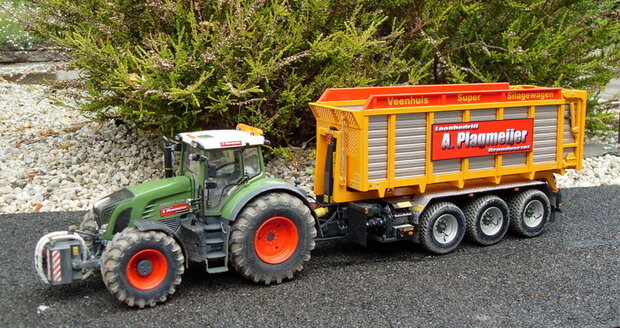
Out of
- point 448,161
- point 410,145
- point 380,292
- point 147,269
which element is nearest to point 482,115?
point 448,161

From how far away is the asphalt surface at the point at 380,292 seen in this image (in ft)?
20.3

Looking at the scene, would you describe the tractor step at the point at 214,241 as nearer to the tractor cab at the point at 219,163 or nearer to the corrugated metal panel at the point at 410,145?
the tractor cab at the point at 219,163

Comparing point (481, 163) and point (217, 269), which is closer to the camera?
point (217, 269)

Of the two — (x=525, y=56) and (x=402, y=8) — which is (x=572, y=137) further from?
(x=402, y=8)

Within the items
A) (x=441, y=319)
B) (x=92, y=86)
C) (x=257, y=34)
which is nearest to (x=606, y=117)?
(x=257, y=34)

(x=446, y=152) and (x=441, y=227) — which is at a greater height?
(x=446, y=152)

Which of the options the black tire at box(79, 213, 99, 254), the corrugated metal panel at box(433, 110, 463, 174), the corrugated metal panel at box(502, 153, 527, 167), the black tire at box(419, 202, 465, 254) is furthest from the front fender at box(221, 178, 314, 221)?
the corrugated metal panel at box(502, 153, 527, 167)

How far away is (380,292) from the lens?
686cm

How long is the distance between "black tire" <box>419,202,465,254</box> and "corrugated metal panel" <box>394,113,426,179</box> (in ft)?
1.81

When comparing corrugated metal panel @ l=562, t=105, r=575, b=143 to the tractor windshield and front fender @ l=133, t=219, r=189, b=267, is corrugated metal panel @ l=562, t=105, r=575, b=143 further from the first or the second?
front fender @ l=133, t=219, r=189, b=267

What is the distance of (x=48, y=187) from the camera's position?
10.5 meters

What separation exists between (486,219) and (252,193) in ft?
10.8

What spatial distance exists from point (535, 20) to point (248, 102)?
18.7 ft

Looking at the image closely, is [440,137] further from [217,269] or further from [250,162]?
[217,269]
